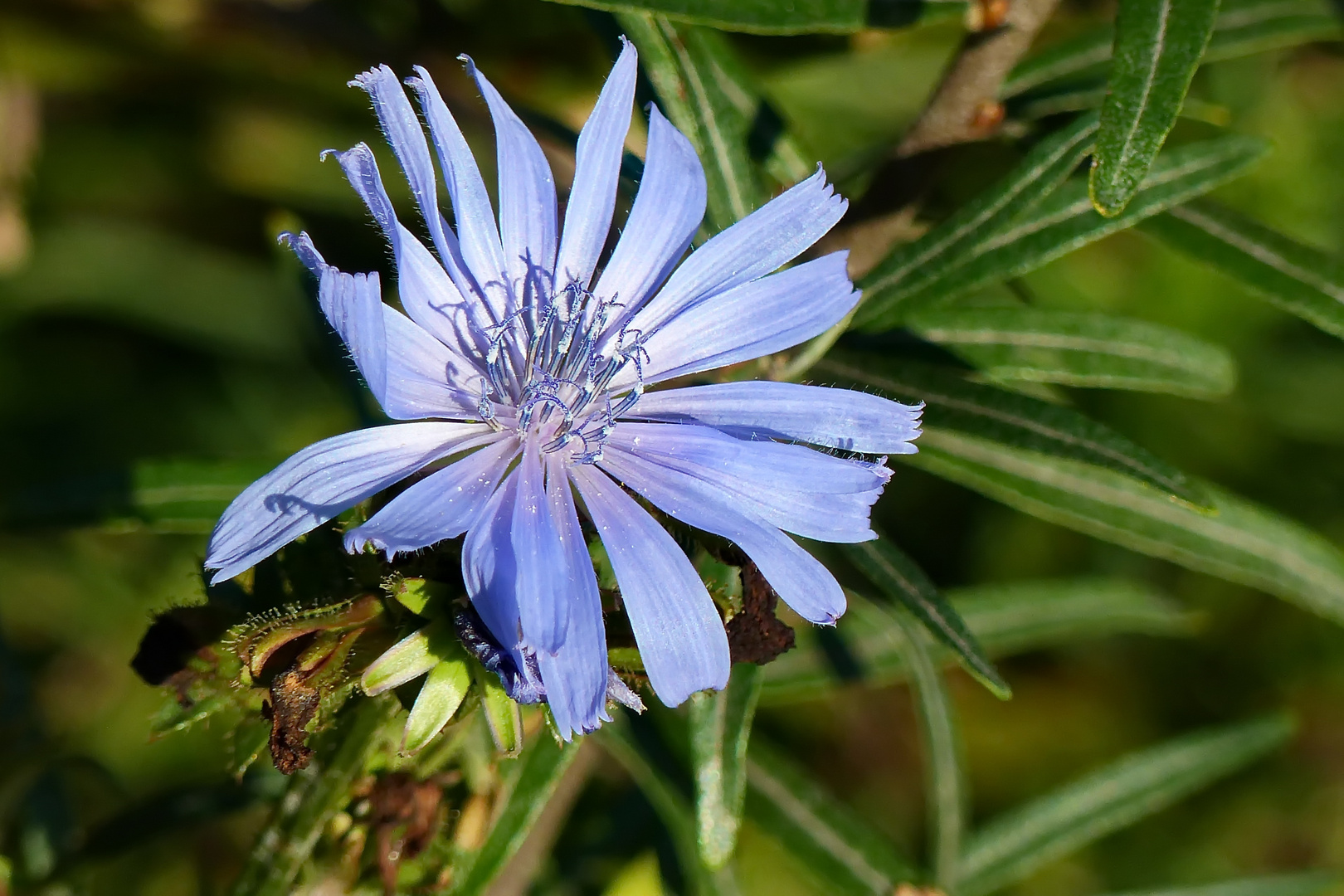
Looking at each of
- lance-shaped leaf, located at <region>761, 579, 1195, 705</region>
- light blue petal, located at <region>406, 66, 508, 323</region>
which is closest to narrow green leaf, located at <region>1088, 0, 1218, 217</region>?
light blue petal, located at <region>406, 66, 508, 323</region>

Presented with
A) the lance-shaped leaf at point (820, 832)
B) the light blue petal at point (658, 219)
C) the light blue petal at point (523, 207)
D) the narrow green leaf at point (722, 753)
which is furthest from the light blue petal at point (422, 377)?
the lance-shaped leaf at point (820, 832)

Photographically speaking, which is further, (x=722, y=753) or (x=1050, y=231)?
(x=1050, y=231)

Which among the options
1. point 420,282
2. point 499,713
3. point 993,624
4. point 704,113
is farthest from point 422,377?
point 993,624

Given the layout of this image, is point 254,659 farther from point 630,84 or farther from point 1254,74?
point 1254,74

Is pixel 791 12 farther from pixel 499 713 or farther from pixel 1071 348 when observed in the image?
pixel 499 713

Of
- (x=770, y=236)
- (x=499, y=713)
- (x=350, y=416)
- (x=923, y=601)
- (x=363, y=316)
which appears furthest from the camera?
(x=350, y=416)

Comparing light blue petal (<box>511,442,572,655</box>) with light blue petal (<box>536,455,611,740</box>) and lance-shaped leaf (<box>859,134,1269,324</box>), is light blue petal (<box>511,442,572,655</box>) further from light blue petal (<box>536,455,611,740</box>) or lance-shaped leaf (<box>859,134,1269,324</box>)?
lance-shaped leaf (<box>859,134,1269,324</box>)

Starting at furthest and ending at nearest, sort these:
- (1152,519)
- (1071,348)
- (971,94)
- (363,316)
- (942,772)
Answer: (942,772)
(1152,519)
(1071,348)
(971,94)
(363,316)

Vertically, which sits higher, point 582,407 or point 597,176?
point 597,176
